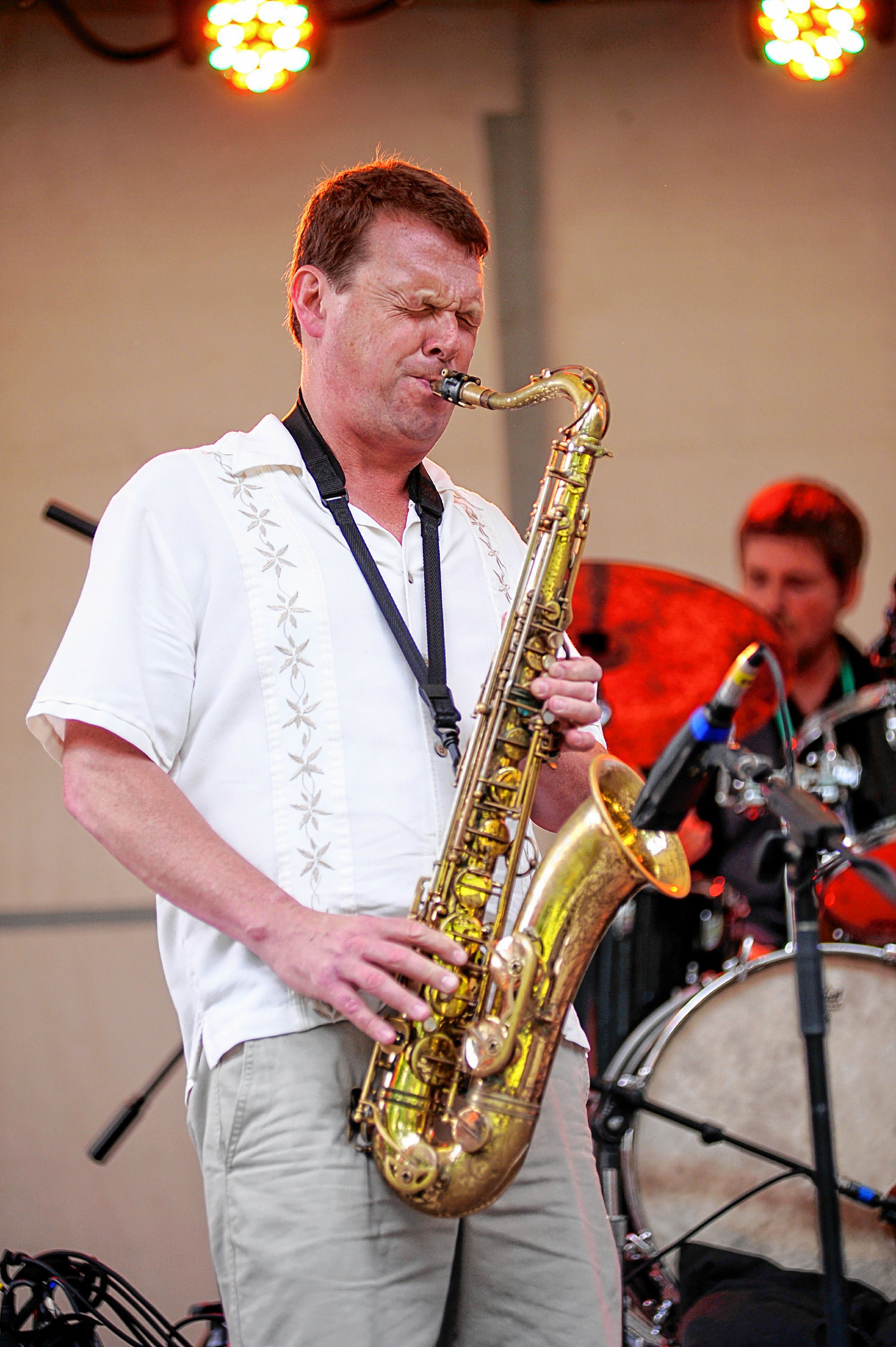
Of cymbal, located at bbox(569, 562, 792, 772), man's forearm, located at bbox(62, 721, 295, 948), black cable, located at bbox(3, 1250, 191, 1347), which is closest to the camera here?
man's forearm, located at bbox(62, 721, 295, 948)

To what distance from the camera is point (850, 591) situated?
4.86 metres

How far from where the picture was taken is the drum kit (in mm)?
3137

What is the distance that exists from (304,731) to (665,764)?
21.6 inches

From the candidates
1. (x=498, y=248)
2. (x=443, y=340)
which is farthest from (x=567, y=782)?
(x=498, y=248)

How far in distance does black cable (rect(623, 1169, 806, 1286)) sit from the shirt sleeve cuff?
1.91 m

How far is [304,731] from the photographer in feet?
6.23

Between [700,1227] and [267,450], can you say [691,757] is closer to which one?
[267,450]

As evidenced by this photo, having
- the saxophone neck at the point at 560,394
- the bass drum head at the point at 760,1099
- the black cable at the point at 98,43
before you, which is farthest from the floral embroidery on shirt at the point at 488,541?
the black cable at the point at 98,43

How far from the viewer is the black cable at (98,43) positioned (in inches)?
189

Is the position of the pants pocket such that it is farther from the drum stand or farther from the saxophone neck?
the saxophone neck

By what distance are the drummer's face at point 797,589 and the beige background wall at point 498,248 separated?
14 cm

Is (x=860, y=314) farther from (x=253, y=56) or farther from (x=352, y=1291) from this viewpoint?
(x=352, y=1291)

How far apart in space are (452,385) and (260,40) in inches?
122

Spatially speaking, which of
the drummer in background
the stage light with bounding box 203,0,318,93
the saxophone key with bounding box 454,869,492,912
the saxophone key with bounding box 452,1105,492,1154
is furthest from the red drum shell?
the stage light with bounding box 203,0,318,93
